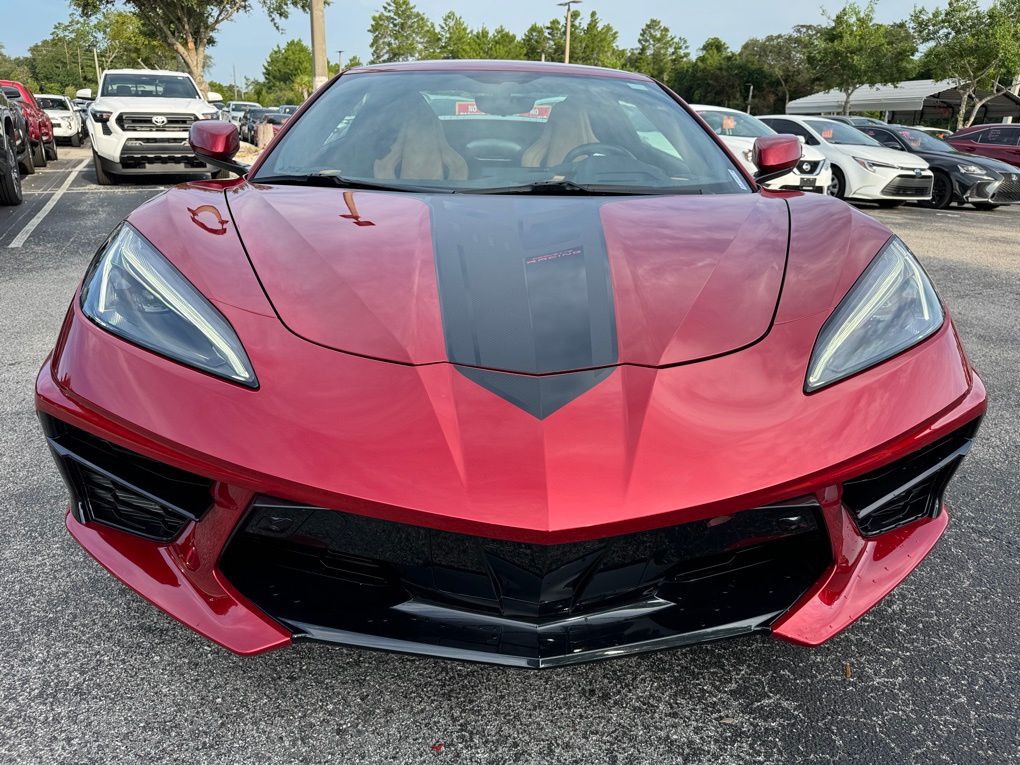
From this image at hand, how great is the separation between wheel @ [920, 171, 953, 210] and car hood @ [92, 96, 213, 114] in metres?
10.6

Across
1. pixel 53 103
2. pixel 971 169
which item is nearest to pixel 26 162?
pixel 53 103

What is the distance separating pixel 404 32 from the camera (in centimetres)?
6762

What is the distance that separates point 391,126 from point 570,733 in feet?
6.00

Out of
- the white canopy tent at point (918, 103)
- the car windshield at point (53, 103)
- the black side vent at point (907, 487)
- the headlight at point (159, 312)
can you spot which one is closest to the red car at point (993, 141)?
the black side vent at point (907, 487)

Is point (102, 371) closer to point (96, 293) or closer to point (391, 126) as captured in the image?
point (96, 293)

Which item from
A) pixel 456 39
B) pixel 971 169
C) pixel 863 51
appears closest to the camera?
pixel 971 169

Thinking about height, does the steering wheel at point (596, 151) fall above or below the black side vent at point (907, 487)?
above

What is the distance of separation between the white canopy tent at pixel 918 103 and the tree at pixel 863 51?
6.71m

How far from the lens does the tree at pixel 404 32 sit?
67188 millimetres

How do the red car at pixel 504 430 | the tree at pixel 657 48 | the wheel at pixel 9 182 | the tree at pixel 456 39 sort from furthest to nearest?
1. the tree at pixel 657 48
2. the tree at pixel 456 39
3. the wheel at pixel 9 182
4. the red car at pixel 504 430

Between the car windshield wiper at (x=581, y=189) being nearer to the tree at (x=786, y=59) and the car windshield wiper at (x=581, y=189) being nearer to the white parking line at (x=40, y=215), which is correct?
the white parking line at (x=40, y=215)

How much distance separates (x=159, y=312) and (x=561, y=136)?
4.79 ft

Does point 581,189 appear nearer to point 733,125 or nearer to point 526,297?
point 526,297

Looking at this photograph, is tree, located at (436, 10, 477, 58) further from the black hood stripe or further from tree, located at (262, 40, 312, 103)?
the black hood stripe
